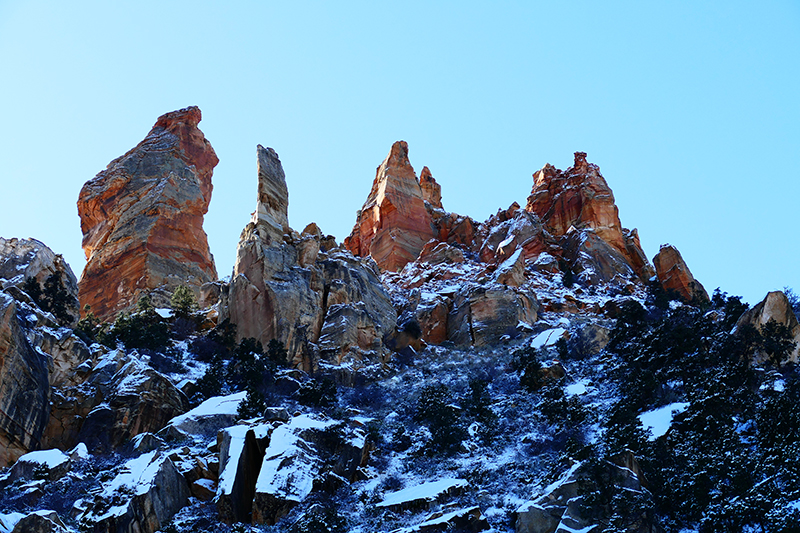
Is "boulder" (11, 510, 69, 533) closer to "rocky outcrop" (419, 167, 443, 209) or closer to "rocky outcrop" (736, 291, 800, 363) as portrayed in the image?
"rocky outcrop" (736, 291, 800, 363)

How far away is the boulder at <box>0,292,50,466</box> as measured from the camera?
35.5 meters

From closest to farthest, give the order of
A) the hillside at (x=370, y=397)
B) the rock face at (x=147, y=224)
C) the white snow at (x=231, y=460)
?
the hillside at (x=370, y=397) < the white snow at (x=231, y=460) < the rock face at (x=147, y=224)

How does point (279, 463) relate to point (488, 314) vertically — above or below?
below

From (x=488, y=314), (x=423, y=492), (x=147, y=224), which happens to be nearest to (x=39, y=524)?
(x=423, y=492)

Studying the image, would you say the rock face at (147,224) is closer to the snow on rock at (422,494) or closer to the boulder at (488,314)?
the boulder at (488,314)

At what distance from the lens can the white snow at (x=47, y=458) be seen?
33938 millimetres

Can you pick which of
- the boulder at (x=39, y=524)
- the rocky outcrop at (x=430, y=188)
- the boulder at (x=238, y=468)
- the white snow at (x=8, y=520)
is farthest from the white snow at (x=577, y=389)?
the rocky outcrop at (x=430, y=188)

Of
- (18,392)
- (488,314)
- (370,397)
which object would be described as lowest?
(18,392)

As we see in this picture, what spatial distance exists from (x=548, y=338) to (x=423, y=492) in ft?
83.1

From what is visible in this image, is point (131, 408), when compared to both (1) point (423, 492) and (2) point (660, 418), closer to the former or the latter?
(1) point (423, 492)

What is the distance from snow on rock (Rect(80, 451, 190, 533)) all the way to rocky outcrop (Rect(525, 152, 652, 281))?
190ft

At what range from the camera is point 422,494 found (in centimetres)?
3231

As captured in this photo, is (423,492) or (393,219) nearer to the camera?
(423,492)

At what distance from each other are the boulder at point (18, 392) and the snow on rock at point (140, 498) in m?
5.61
